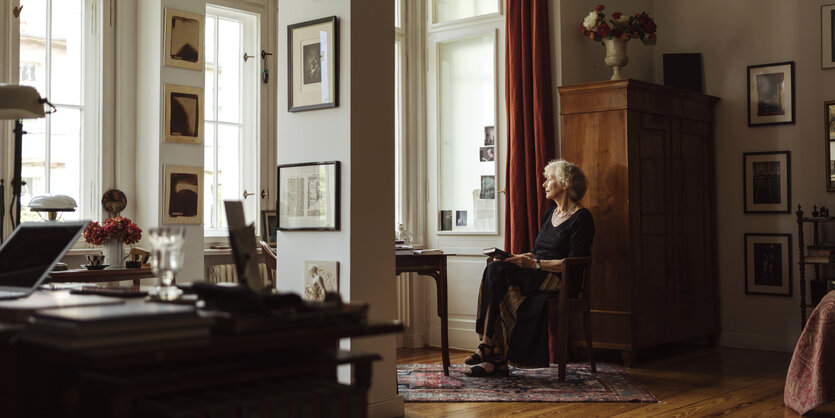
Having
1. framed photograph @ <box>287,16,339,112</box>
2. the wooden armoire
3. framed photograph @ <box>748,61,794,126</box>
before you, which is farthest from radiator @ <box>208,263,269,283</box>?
framed photograph @ <box>748,61,794,126</box>

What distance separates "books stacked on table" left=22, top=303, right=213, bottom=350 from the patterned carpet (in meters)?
2.88

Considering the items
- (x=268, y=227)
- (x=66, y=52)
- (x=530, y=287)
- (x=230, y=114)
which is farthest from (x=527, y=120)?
(x=66, y=52)

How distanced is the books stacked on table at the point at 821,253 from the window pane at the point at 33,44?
521 cm

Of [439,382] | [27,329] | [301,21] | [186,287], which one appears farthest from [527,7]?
[27,329]

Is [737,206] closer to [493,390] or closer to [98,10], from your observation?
[493,390]

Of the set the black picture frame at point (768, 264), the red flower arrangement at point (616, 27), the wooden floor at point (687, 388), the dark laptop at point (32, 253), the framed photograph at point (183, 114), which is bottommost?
the wooden floor at point (687, 388)

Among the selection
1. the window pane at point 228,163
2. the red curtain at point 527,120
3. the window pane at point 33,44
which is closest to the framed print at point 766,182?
the red curtain at point 527,120

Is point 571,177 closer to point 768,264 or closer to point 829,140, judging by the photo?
point 768,264

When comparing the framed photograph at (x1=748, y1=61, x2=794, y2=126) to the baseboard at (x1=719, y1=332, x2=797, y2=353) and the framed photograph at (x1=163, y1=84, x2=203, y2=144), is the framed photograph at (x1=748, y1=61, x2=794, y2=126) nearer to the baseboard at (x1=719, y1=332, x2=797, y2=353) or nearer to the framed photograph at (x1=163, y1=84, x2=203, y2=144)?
the baseboard at (x1=719, y1=332, x2=797, y2=353)

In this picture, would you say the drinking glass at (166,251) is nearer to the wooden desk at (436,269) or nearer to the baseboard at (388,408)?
the baseboard at (388,408)

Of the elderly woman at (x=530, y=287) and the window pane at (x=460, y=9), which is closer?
the elderly woman at (x=530, y=287)

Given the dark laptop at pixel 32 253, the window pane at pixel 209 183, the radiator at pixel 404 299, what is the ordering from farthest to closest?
the radiator at pixel 404 299 → the window pane at pixel 209 183 → the dark laptop at pixel 32 253

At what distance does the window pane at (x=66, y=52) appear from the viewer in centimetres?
480

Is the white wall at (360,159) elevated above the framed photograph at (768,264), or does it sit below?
above
